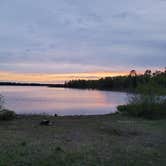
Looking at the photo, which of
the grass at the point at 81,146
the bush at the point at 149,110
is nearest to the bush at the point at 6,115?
the grass at the point at 81,146

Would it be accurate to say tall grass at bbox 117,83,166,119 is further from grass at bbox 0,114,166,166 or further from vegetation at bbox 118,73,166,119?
grass at bbox 0,114,166,166

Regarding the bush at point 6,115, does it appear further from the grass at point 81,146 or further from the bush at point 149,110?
the bush at point 149,110

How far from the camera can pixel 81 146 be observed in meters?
14.3

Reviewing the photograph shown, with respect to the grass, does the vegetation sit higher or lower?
higher

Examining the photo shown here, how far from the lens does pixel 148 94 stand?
30.2m

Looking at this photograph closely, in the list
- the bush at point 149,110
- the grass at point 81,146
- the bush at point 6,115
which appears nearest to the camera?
the grass at point 81,146

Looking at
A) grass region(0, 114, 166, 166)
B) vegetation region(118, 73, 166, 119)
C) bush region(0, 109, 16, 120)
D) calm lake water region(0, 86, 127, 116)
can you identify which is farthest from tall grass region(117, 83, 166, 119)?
grass region(0, 114, 166, 166)

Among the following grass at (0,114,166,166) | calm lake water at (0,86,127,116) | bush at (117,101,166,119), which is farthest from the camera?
calm lake water at (0,86,127,116)

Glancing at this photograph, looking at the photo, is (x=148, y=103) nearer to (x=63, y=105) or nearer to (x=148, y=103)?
(x=148, y=103)

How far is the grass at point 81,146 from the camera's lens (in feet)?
39.7

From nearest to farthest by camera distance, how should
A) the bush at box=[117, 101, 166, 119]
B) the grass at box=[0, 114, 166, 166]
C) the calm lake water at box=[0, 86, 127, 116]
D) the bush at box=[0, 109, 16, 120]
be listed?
the grass at box=[0, 114, 166, 166], the bush at box=[0, 109, 16, 120], the bush at box=[117, 101, 166, 119], the calm lake water at box=[0, 86, 127, 116]

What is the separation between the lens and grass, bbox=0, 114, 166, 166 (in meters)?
12.1

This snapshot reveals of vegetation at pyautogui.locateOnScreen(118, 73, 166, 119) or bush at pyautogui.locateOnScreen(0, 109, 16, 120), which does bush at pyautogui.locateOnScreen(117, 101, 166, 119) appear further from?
bush at pyautogui.locateOnScreen(0, 109, 16, 120)

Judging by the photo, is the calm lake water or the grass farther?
the calm lake water
